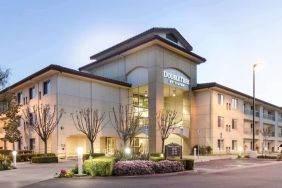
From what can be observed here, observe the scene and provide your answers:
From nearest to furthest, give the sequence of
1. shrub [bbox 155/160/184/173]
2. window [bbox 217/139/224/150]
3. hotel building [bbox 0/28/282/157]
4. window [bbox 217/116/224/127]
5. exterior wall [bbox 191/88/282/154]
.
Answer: shrub [bbox 155/160/184/173] → hotel building [bbox 0/28/282/157] → exterior wall [bbox 191/88/282/154] → window [bbox 217/139/224/150] → window [bbox 217/116/224/127]

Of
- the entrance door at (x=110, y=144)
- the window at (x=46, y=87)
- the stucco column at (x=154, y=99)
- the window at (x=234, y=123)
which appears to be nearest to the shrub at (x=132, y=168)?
the window at (x=46, y=87)

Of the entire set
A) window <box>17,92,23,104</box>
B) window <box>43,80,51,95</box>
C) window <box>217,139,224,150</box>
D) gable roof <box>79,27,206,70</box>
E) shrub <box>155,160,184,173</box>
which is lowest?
window <box>217,139,224,150</box>

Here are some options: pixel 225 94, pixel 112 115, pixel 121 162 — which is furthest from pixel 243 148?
pixel 121 162

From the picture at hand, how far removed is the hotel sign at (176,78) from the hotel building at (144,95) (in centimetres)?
13

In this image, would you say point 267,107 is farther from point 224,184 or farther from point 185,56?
point 224,184

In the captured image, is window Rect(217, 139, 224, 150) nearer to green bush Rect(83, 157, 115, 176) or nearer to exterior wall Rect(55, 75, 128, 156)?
exterior wall Rect(55, 75, 128, 156)

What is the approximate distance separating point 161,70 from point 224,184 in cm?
3337

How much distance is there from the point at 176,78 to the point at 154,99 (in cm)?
584

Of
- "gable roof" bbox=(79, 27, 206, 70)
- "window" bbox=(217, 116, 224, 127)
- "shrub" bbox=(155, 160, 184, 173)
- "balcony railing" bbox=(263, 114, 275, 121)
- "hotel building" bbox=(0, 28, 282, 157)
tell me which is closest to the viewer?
"shrub" bbox=(155, 160, 184, 173)

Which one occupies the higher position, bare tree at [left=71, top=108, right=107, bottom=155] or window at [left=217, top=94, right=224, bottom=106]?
window at [left=217, top=94, right=224, bottom=106]

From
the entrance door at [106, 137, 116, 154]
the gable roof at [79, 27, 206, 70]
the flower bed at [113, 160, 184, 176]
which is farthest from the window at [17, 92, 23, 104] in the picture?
the flower bed at [113, 160, 184, 176]

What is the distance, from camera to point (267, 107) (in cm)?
7900

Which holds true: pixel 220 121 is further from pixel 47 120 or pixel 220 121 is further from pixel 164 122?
pixel 47 120

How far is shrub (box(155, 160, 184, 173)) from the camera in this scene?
69.8 feet
